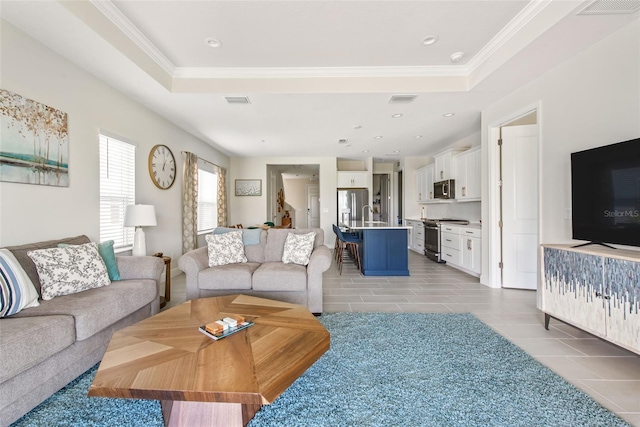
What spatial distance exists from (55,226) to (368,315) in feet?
10.4

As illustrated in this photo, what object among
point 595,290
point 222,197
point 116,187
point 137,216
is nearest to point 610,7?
point 595,290

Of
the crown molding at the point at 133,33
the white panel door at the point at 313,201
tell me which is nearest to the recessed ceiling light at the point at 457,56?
the crown molding at the point at 133,33

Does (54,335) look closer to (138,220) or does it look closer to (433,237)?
(138,220)

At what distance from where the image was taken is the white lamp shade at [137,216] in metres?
2.98

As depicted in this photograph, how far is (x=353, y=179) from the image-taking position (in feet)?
24.5

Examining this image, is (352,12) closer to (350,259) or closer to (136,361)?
(136,361)

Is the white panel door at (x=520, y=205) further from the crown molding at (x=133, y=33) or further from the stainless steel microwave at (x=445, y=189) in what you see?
the crown molding at (x=133, y=33)

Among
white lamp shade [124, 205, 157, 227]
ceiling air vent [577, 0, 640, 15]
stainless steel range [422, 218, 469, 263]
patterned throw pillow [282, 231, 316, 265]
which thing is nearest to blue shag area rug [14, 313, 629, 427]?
patterned throw pillow [282, 231, 316, 265]

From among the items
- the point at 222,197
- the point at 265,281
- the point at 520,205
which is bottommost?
the point at 265,281

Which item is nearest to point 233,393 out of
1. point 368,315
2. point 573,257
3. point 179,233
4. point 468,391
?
point 468,391

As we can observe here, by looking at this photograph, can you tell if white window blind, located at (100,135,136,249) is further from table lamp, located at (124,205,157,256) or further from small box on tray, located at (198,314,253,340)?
small box on tray, located at (198,314,253,340)

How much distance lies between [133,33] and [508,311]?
4895 millimetres

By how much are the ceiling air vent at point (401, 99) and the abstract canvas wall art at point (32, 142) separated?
3.62m

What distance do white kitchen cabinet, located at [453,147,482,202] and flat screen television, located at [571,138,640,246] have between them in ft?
7.49
